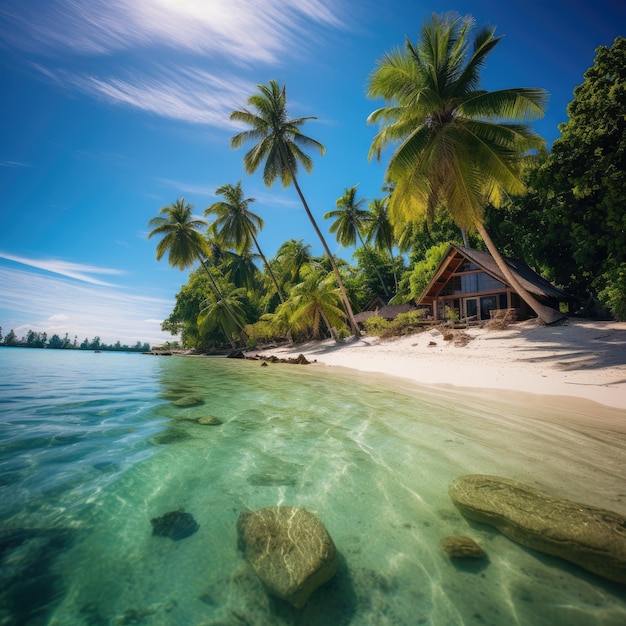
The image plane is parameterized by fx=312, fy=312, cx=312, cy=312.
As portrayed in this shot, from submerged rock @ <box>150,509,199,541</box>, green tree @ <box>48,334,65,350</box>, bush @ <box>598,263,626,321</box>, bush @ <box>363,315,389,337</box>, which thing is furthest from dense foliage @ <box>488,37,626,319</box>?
green tree @ <box>48,334,65,350</box>

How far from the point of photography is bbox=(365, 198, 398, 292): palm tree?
3209 centimetres

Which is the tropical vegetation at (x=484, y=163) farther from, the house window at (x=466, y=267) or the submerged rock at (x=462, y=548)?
the submerged rock at (x=462, y=548)

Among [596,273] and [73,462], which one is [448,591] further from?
[596,273]

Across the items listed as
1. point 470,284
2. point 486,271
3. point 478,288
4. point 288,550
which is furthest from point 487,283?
point 288,550

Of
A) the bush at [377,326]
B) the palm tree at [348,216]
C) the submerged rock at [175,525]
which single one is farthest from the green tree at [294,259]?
the submerged rock at [175,525]

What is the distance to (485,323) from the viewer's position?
16812 mm

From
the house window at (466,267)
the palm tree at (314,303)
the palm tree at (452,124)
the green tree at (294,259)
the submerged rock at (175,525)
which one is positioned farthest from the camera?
the green tree at (294,259)

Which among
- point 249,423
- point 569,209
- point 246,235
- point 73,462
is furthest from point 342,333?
point 73,462

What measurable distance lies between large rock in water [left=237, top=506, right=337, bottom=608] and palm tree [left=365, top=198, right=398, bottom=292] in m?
32.1

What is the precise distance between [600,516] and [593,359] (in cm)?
972

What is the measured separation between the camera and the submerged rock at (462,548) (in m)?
2.27

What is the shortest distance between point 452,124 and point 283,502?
557 inches

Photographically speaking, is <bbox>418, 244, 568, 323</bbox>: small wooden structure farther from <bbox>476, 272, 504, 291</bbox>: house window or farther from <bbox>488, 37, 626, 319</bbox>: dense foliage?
<bbox>488, 37, 626, 319</bbox>: dense foliage

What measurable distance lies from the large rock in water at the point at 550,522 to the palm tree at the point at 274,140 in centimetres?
1835
